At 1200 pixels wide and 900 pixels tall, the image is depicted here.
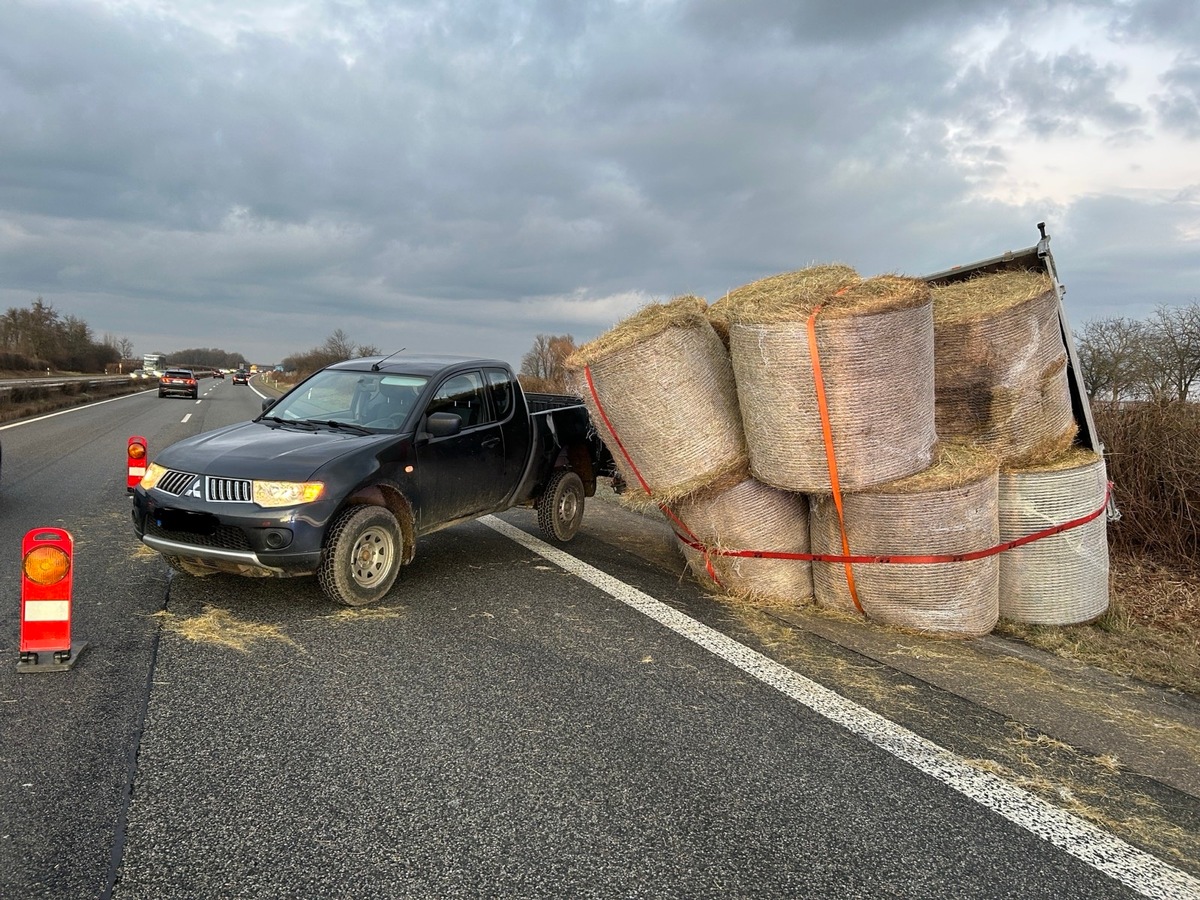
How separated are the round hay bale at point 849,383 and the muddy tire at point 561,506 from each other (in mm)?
2585

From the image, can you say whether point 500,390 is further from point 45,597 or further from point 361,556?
point 45,597

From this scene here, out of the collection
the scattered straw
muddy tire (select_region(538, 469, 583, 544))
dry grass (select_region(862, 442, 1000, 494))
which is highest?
dry grass (select_region(862, 442, 1000, 494))

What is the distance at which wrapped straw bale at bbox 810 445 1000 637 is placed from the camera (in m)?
5.18

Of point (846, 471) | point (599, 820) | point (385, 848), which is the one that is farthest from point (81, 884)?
point (846, 471)

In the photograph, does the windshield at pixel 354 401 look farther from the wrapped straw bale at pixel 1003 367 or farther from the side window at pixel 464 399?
the wrapped straw bale at pixel 1003 367

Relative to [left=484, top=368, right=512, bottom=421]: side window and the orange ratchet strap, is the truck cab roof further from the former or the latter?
the orange ratchet strap

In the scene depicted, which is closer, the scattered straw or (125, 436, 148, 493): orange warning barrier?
the scattered straw

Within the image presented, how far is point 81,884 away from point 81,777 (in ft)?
2.38

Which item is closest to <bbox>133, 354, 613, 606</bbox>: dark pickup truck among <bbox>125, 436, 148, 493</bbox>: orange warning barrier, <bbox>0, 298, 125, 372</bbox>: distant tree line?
<bbox>125, 436, 148, 493</bbox>: orange warning barrier

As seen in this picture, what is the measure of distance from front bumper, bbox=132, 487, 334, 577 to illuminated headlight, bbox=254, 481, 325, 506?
5 cm

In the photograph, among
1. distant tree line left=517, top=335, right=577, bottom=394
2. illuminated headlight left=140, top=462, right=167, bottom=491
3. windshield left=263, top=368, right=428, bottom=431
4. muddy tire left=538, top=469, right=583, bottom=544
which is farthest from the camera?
distant tree line left=517, top=335, right=577, bottom=394

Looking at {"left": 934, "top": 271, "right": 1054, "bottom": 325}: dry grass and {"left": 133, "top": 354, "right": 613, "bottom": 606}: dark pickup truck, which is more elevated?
{"left": 934, "top": 271, "right": 1054, "bottom": 325}: dry grass

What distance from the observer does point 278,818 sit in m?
2.81

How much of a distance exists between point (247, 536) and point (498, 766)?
252 centimetres
